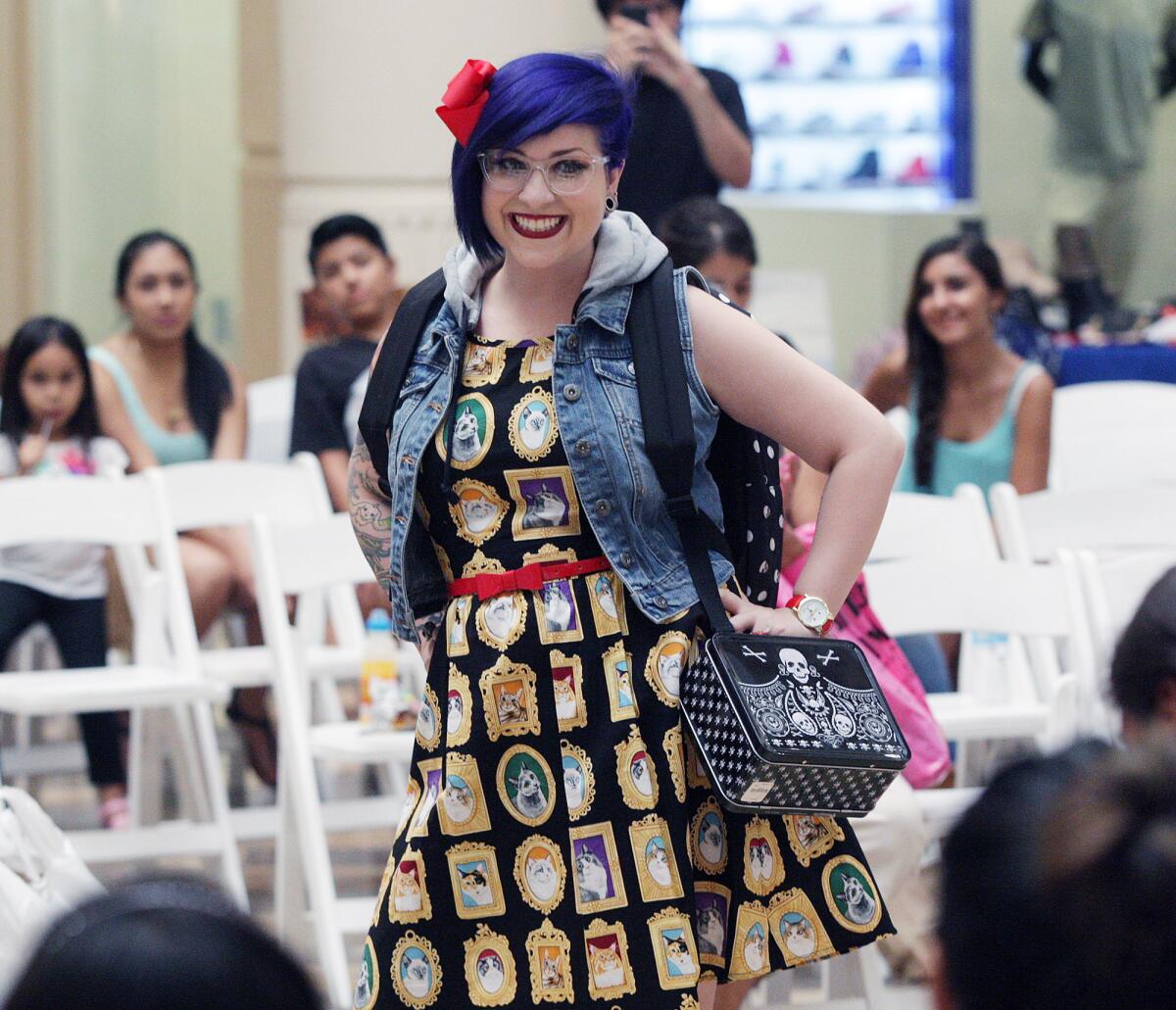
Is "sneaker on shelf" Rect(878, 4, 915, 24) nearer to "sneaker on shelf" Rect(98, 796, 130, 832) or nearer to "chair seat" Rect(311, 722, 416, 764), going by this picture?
"sneaker on shelf" Rect(98, 796, 130, 832)

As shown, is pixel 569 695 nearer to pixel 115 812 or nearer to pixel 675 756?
pixel 675 756

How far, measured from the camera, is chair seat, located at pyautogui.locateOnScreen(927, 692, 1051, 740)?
417 cm

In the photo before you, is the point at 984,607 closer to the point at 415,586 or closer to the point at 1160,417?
the point at 415,586

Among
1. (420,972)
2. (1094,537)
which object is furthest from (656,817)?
(1094,537)

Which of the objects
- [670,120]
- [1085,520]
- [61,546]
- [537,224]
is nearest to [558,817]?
[537,224]

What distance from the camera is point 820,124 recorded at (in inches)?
406

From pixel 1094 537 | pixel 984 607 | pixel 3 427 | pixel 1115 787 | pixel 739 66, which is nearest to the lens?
pixel 1115 787

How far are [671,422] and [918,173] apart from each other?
827 centimetres

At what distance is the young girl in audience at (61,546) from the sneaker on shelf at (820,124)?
505 centimetres

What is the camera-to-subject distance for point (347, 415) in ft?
20.8

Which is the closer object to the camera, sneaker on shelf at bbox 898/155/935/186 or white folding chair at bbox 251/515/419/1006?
white folding chair at bbox 251/515/419/1006

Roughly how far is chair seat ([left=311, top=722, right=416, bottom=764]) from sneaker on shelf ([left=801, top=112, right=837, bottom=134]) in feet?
21.6

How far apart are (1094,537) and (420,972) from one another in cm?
266

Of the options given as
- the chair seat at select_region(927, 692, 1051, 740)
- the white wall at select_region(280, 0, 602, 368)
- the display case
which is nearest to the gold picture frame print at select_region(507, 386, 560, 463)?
the chair seat at select_region(927, 692, 1051, 740)
